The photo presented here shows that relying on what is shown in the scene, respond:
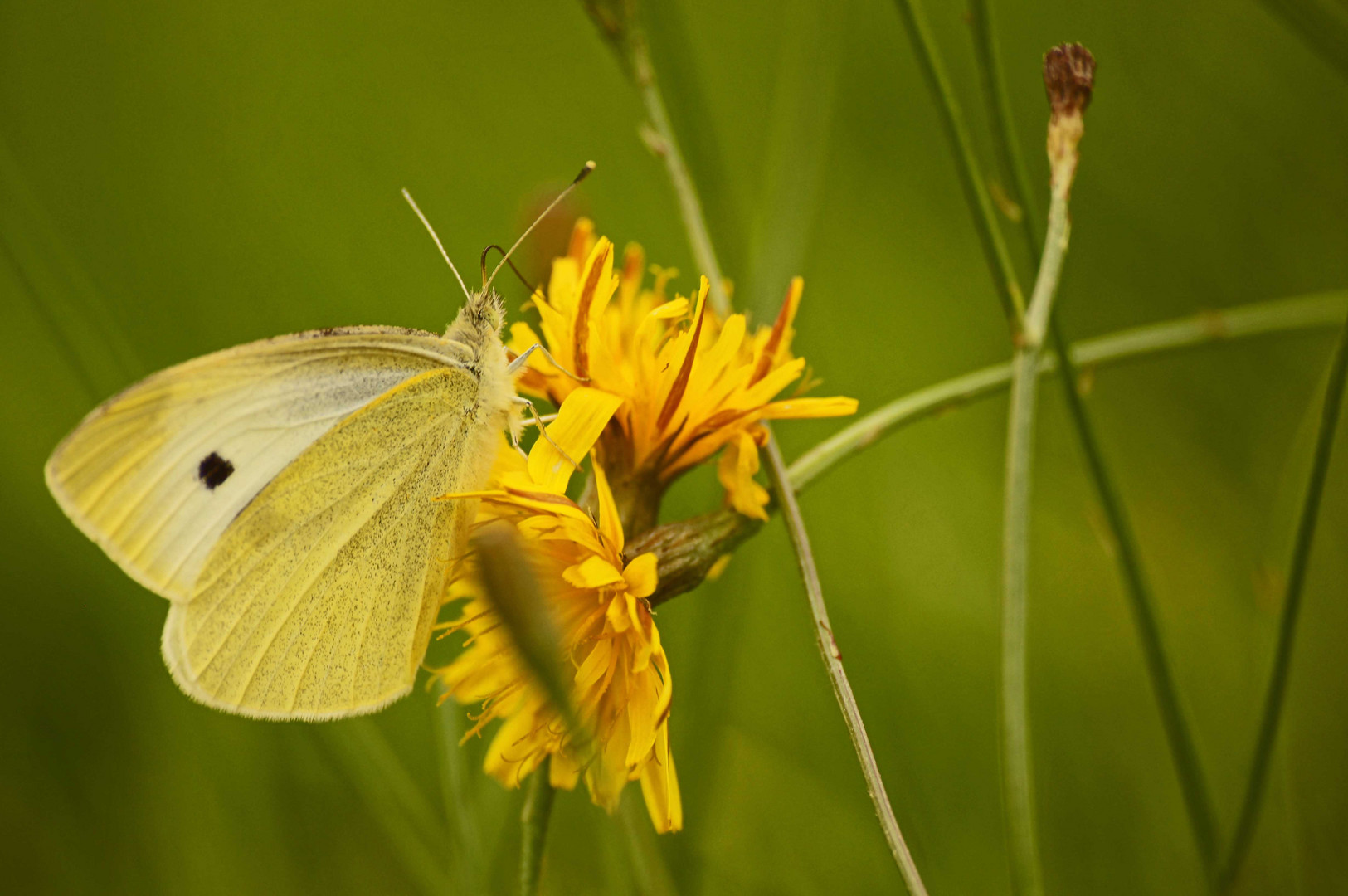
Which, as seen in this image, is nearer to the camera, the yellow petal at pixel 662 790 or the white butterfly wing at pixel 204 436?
the yellow petal at pixel 662 790

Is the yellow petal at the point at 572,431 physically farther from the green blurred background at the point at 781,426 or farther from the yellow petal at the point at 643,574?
the green blurred background at the point at 781,426

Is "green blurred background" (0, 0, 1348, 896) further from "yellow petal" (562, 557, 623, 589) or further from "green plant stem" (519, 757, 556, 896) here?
"yellow petal" (562, 557, 623, 589)

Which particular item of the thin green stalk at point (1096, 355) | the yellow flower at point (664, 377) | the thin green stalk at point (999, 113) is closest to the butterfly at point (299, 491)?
the yellow flower at point (664, 377)

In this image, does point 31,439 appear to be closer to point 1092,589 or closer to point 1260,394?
point 1092,589

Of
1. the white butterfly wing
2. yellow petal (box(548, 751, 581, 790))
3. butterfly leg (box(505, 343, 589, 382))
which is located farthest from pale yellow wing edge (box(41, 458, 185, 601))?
yellow petal (box(548, 751, 581, 790))

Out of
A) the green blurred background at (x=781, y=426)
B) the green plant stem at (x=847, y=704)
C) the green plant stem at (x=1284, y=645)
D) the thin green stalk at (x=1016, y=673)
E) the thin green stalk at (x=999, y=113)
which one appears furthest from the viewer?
the green blurred background at (x=781, y=426)

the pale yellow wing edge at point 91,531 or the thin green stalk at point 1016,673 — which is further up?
the pale yellow wing edge at point 91,531
